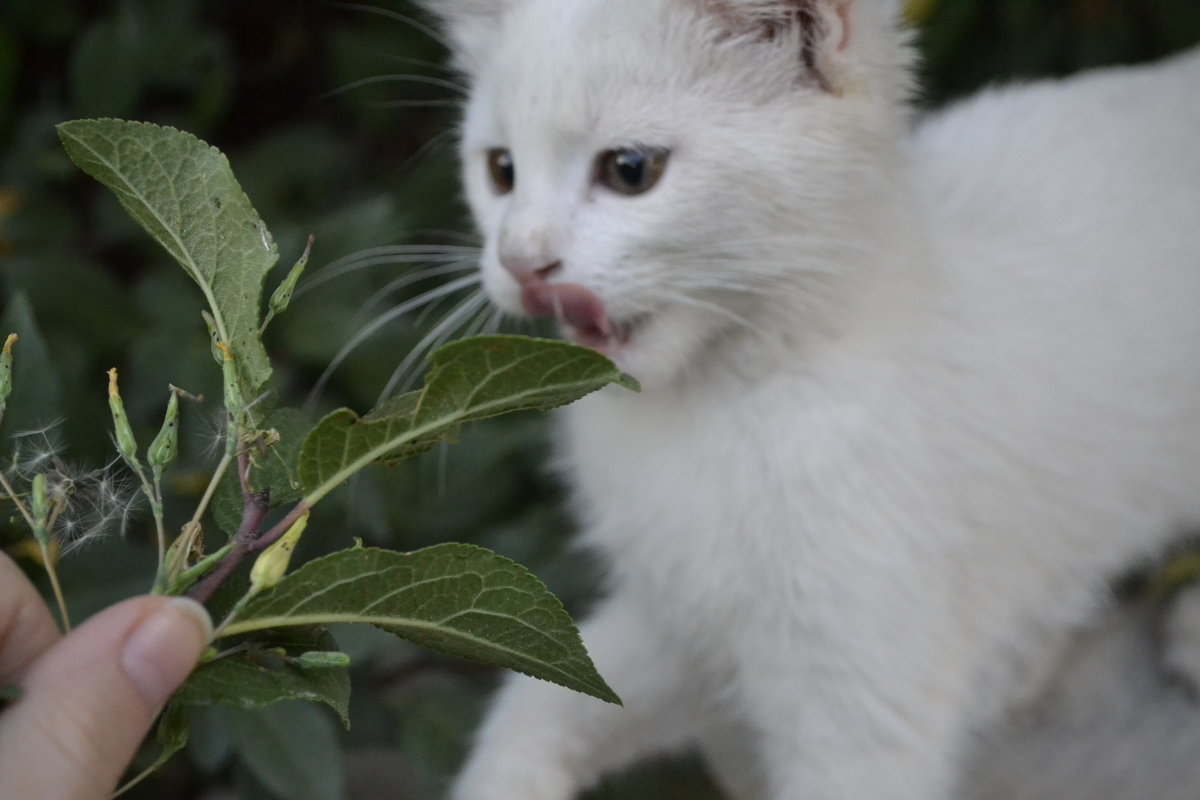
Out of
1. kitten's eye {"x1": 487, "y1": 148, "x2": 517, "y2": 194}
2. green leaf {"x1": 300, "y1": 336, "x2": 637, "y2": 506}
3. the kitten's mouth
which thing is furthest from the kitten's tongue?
green leaf {"x1": 300, "y1": 336, "x2": 637, "y2": 506}

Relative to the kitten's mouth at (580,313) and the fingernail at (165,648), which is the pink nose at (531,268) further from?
the fingernail at (165,648)

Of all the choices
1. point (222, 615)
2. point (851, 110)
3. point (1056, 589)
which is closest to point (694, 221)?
point (851, 110)

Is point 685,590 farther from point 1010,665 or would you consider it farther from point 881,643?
point 1010,665

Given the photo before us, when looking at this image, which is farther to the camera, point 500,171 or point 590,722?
point 590,722

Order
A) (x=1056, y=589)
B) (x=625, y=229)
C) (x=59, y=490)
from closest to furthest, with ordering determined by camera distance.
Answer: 1. (x=59, y=490)
2. (x=625, y=229)
3. (x=1056, y=589)

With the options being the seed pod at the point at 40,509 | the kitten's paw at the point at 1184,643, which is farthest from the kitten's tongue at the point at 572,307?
the kitten's paw at the point at 1184,643

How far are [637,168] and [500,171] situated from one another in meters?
0.19

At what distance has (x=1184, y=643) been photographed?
1.27m

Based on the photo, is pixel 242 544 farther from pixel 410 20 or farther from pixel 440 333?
pixel 410 20

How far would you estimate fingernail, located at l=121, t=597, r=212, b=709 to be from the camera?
1.71 ft

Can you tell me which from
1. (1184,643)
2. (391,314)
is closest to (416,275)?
(391,314)

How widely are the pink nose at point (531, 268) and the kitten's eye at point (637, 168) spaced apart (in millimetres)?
84

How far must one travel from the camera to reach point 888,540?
95 centimetres

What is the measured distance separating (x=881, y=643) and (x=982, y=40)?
1.11 m
